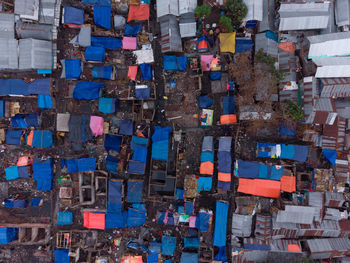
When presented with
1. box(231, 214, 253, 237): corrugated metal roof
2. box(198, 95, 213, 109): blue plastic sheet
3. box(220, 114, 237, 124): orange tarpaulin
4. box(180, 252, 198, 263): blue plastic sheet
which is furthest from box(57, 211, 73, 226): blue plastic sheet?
box(220, 114, 237, 124): orange tarpaulin

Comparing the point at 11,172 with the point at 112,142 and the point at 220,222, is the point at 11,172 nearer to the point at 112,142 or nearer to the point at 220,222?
the point at 112,142

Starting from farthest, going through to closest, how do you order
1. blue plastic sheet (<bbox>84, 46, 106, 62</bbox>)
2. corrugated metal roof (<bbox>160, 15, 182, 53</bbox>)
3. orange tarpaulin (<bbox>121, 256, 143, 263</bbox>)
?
orange tarpaulin (<bbox>121, 256, 143, 263</bbox>) → blue plastic sheet (<bbox>84, 46, 106, 62</bbox>) → corrugated metal roof (<bbox>160, 15, 182, 53</bbox>)

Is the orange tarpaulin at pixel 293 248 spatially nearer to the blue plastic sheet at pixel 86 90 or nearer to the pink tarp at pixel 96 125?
the pink tarp at pixel 96 125

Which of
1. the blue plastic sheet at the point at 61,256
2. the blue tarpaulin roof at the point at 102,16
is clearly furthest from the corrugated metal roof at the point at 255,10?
the blue plastic sheet at the point at 61,256

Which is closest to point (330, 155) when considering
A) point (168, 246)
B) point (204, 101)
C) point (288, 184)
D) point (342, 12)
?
point (288, 184)

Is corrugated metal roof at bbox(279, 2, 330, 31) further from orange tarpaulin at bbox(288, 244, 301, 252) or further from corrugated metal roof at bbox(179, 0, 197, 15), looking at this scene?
orange tarpaulin at bbox(288, 244, 301, 252)

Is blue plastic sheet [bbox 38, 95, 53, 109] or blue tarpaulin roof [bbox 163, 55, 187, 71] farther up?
Answer: blue tarpaulin roof [bbox 163, 55, 187, 71]
